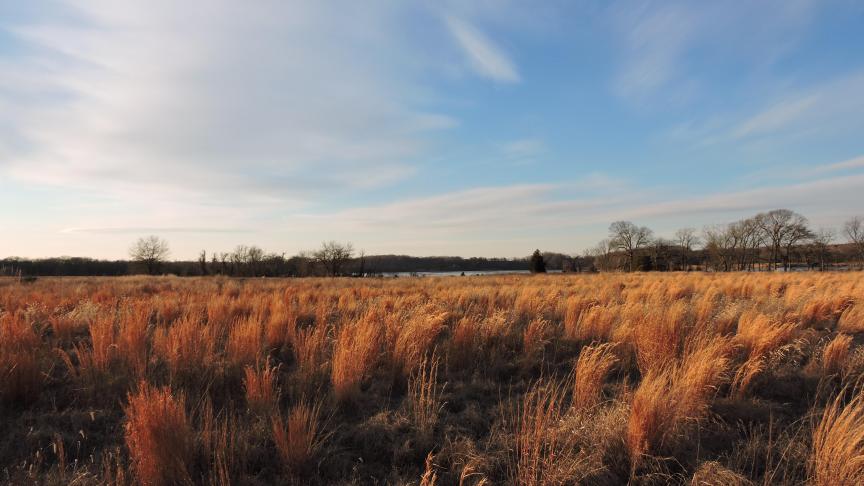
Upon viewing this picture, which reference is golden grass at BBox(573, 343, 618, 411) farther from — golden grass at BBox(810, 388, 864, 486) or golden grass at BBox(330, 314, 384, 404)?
golden grass at BBox(330, 314, 384, 404)

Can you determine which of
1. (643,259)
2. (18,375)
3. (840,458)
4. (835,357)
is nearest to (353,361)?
(18,375)

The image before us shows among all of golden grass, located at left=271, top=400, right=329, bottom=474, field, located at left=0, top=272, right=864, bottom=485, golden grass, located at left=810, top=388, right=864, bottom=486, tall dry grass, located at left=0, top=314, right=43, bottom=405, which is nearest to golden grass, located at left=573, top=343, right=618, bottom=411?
field, located at left=0, top=272, right=864, bottom=485

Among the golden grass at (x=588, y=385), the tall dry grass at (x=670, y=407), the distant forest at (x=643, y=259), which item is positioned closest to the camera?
the tall dry grass at (x=670, y=407)

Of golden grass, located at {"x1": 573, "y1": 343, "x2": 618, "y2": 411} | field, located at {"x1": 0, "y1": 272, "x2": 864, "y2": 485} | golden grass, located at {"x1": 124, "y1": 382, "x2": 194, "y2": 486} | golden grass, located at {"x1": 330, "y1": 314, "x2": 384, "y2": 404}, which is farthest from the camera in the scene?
golden grass, located at {"x1": 330, "y1": 314, "x2": 384, "y2": 404}

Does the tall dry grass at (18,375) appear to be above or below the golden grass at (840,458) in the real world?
above

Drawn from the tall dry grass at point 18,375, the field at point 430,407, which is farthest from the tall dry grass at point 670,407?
the tall dry grass at point 18,375

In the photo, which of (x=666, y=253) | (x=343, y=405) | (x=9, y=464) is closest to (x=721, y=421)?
(x=343, y=405)

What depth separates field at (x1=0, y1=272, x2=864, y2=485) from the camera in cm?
275

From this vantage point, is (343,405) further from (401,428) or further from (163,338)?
(163,338)

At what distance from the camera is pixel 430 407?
3.78 metres

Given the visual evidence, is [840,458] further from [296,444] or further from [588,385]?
[296,444]

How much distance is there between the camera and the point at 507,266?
16538cm

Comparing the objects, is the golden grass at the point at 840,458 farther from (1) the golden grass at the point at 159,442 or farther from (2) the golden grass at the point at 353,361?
(1) the golden grass at the point at 159,442

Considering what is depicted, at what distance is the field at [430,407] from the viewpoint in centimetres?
275
